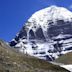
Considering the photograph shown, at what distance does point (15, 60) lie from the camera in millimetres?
36219

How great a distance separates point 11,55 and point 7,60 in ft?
7.72

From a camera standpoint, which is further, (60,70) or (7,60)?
(60,70)

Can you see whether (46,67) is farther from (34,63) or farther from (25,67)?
(25,67)

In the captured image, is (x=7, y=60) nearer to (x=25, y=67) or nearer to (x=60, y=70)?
(x=25, y=67)

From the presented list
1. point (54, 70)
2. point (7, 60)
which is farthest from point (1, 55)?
point (54, 70)

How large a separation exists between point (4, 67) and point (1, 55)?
2761 mm

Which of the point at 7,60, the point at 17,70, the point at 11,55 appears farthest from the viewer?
the point at 11,55

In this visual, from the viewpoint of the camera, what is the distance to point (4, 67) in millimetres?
33688

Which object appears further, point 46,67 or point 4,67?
point 46,67

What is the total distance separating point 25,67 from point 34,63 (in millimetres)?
3242

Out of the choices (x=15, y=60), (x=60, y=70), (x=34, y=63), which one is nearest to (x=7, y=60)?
(x=15, y=60)

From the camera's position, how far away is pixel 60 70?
39188 mm

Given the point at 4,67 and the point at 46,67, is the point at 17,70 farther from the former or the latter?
the point at 46,67

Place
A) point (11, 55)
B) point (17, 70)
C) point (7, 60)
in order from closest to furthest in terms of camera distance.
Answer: point (17, 70)
point (7, 60)
point (11, 55)
